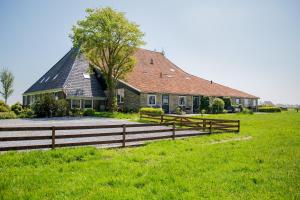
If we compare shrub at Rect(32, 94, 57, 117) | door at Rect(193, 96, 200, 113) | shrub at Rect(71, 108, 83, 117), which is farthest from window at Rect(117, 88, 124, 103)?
door at Rect(193, 96, 200, 113)

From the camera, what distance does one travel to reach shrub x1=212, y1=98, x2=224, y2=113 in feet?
137

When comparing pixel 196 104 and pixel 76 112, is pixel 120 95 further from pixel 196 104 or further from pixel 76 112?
pixel 196 104

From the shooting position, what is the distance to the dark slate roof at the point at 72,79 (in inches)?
1363

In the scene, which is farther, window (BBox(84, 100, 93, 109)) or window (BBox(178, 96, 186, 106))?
window (BBox(178, 96, 186, 106))

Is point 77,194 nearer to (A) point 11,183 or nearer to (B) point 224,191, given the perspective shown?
(A) point 11,183

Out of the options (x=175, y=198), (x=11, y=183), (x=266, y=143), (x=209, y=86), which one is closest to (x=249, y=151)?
(x=266, y=143)

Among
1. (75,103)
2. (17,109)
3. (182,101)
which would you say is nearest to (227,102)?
(182,101)

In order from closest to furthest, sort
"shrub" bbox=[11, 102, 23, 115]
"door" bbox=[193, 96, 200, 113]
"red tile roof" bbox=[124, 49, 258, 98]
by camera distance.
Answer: "shrub" bbox=[11, 102, 23, 115] < "red tile roof" bbox=[124, 49, 258, 98] < "door" bbox=[193, 96, 200, 113]

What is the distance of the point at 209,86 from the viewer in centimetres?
4756

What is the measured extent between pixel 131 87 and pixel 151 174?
27.7 meters

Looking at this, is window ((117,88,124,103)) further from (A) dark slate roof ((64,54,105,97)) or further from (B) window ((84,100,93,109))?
(B) window ((84,100,93,109))

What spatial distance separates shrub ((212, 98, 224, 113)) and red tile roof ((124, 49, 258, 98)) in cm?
187

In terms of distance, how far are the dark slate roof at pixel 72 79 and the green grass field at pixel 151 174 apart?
80.6ft

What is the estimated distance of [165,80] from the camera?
4103 cm
